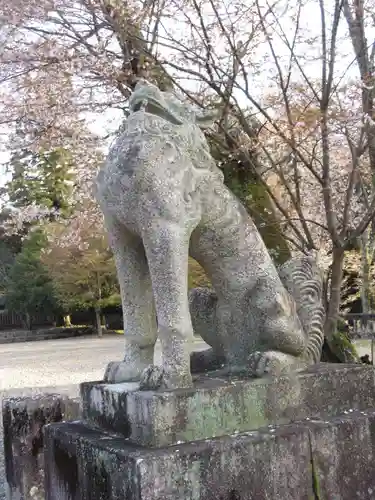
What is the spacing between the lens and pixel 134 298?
267cm

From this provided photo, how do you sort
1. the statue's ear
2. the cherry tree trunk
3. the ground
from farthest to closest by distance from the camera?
the ground, the cherry tree trunk, the statue's ear

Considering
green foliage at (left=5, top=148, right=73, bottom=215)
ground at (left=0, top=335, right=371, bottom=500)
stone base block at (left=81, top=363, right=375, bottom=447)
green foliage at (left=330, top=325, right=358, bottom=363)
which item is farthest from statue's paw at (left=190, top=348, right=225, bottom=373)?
green foliage at (left=5, top=148, right=73, bottom=215)

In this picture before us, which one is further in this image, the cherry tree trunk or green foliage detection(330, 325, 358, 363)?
green foliage detection(330, 325, 358, 363)

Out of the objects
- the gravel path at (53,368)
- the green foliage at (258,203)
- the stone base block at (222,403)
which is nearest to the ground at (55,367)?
the gravel path at (53,368)

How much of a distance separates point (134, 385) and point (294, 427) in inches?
26.9

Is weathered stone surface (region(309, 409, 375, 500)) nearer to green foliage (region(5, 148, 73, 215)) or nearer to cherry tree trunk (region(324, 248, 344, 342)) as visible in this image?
cherry tree trunk (region(324, 248, 344, 342))

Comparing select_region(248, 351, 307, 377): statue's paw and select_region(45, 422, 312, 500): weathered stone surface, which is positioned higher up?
select_region(248, 351, 307, 377): statue's paw

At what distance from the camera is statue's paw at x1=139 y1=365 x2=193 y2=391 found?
230 cm

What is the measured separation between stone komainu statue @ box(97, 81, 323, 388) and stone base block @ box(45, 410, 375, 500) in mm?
292

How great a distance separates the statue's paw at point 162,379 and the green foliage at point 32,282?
26496mm

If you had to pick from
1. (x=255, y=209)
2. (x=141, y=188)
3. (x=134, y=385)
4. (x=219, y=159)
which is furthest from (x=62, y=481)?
(x=219, y=159)

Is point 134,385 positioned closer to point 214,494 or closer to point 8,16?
point 214,494

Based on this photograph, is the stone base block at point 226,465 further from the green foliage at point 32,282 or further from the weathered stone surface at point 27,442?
the green foliage at point 32,282

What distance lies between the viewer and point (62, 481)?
256cm
